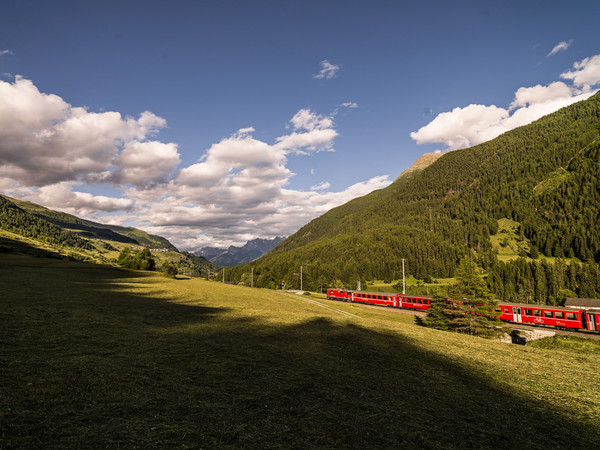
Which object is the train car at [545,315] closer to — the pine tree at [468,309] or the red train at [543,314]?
the red train at [543,314]

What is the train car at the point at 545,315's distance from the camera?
39.0 meters

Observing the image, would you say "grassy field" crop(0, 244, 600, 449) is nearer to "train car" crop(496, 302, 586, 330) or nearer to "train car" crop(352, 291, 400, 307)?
"train car" crop(496, 302, 586, 330)

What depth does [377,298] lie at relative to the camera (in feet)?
213

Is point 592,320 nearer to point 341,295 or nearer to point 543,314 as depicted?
point 543,314

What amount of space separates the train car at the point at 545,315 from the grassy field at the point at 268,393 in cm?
3602

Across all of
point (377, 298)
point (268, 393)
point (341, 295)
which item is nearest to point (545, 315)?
point (377, 298)

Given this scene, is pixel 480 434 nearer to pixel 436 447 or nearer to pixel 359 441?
pixel 436 447

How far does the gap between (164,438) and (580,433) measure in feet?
26.0

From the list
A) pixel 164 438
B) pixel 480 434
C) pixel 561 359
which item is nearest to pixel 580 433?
pixel 480 434

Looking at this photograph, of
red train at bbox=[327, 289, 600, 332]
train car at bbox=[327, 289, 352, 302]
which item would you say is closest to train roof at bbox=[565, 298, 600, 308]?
red train at bbox=[327, 289, 600, 332]

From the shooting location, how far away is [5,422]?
4406mm

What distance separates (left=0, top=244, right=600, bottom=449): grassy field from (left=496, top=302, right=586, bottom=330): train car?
118 feet

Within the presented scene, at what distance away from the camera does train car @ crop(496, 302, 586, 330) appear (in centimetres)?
3897

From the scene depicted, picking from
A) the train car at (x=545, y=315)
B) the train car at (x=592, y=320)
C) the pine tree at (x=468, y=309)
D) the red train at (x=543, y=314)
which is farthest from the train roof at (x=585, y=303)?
the pine tree at (x=468, y=309)
